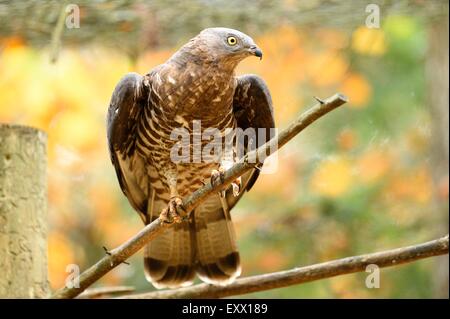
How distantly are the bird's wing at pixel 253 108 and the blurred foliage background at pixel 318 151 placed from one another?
0.38 metres

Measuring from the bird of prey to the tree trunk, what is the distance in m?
1.78

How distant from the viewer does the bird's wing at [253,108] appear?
313 centimetres

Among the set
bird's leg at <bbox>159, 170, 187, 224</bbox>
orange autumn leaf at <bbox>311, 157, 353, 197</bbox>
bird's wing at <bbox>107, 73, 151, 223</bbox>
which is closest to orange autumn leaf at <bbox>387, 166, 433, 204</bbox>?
orange autumn leaf at <bbox>311, 157, 353, 197</bbox>

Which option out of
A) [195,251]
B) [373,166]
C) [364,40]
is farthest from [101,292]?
[373,166]

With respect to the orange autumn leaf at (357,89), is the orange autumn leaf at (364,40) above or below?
above

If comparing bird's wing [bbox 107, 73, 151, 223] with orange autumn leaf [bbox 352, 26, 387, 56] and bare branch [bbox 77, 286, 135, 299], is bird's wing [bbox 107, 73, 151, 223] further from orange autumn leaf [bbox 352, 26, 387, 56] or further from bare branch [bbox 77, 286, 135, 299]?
orange autumn leaf [bbox 352, 26, 387, 56]

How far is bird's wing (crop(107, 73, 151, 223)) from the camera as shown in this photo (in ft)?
10.1

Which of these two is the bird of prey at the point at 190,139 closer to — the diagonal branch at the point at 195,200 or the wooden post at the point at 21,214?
the diagonal branch at the point at 195,200

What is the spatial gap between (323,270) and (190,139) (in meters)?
0.83

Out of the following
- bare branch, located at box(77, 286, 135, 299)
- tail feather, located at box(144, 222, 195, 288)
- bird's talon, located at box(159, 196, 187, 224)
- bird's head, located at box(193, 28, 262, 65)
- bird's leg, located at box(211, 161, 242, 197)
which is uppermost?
bird's head, located at box(193, 28, 262, 65)

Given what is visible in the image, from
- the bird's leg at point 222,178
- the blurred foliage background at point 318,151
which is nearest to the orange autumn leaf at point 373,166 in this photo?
the blurred foliage background at point 318,151

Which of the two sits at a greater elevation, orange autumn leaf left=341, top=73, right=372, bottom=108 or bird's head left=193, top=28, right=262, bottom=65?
orange autumn leaf left=341, top=73, right=372, bottom=108

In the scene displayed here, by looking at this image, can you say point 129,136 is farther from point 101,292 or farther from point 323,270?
point 323,270

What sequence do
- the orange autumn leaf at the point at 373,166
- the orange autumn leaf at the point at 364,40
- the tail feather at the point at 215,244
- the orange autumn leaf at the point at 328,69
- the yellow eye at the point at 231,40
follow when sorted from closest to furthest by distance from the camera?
the yellow eye at the point at 231,40
the tail feather at the point at 215,244
the orange autumn leaf at the point at 364,40
the orange autumn leaf at the point at 328,69
the orange autumn leaf at the point at 373,166
